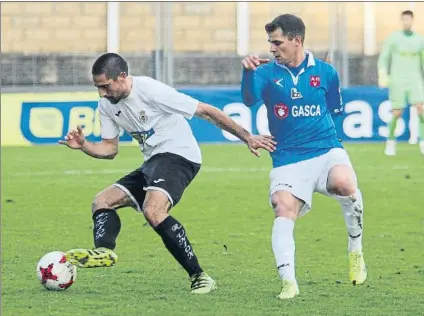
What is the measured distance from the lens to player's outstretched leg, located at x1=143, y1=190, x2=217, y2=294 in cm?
767

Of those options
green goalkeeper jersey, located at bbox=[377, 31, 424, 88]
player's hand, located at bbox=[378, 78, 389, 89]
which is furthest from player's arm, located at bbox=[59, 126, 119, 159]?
player's hand, located at bbox=[378, 78, 389, 89]

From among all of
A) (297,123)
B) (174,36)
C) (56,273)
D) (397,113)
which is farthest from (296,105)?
(174,36)

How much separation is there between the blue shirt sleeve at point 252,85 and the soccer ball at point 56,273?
154 cm

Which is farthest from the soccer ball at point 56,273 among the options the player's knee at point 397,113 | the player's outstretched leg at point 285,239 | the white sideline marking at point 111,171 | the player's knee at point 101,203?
the player's knee at point 397,113

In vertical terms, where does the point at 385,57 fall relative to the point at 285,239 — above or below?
above

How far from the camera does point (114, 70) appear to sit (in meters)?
7.76

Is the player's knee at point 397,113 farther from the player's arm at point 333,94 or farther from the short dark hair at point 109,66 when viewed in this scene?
the short dark hair at point 109,66

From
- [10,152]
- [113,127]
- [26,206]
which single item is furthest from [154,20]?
[113,127]

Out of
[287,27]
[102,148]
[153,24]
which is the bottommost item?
[102,148]

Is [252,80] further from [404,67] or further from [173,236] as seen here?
[404,67]

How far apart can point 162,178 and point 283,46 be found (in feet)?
3.72

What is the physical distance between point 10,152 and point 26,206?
24.4ft

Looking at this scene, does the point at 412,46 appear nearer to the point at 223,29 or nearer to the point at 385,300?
the point at 223,29

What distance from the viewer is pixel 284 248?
24.8 ft
